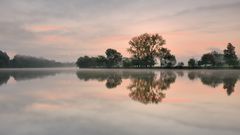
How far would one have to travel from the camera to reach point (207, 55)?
146 metres

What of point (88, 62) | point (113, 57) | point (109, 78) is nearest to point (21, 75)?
point (109, 78)

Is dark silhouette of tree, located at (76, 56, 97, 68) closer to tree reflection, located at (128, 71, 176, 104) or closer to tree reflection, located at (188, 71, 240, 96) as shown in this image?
tree reflection, located at (188, 71, 240, 96)

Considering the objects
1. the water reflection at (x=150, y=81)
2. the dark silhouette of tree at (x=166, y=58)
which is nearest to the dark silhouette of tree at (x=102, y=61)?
the dark silhouette of tree at (x=166, y=58)

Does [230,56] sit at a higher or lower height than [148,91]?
higher

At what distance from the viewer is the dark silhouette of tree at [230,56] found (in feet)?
443

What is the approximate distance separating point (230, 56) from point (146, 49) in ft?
109

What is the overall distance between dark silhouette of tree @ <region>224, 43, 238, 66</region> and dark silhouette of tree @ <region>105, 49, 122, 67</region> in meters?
54.7

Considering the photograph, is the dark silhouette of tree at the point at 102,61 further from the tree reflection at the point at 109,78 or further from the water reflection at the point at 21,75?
the tree reflection at the point at 109,78

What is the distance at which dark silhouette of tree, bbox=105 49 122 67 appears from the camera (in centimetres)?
17100

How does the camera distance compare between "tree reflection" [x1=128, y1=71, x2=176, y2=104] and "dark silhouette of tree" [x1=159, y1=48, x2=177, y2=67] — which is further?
"dark silhouette of tree" [x1=159, y1=48, x2=177, y2=67]

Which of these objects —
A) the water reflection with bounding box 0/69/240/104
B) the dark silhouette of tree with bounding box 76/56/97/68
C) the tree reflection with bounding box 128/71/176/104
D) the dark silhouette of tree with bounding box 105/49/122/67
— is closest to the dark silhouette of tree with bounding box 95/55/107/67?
the dark silhouette of tree with bounding box 105/49/122/67

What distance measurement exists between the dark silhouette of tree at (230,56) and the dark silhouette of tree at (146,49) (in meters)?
25.5

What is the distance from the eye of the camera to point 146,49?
137875 millimetres

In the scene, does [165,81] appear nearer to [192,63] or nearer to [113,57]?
[192,63]
